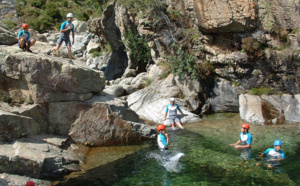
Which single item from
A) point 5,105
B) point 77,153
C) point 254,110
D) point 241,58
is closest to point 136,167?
point 77,153

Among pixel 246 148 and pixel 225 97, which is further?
pixel 225 97

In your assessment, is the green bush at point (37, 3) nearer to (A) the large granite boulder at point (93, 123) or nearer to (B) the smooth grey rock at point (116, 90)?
(B) the smooth grey rock at point (116, 90)

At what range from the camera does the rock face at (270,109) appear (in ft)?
49.0

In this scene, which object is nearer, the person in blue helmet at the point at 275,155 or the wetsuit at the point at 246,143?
the person in blue helmet at the point at 275,155

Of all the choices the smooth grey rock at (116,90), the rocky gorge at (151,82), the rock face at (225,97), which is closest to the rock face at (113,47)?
the rocky gorge at (151,82)

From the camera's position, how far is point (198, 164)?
375 inches

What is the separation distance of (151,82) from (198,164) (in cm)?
1118

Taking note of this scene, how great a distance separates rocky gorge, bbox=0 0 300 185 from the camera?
1032cm

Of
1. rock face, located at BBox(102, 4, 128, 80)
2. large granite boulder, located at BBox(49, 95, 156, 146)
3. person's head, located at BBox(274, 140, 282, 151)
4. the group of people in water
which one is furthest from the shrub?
rock face, located at BBox(102, 4, 128, 80)

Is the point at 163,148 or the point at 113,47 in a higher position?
the point at 113,47

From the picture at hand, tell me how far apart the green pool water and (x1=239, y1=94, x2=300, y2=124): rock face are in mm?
1436

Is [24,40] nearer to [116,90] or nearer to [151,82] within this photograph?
[116,90]

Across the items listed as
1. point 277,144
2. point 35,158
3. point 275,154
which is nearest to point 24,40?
point 35,158

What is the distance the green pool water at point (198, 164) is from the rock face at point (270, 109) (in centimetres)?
144
